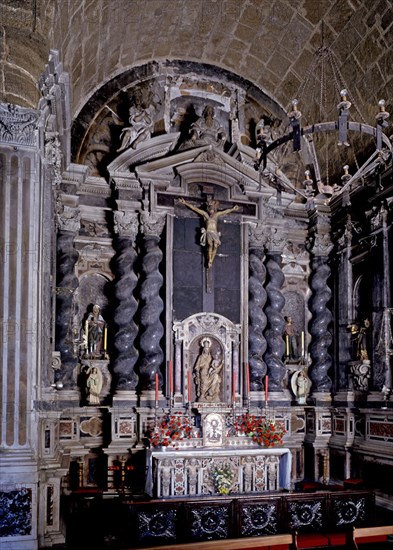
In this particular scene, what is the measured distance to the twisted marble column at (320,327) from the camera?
12.6 metres

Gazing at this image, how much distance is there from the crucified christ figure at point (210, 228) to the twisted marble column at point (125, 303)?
47.2 inches

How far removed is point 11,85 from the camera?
7.25 meters

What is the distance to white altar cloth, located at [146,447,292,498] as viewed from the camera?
33.3 feet

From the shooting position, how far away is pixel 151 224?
38.8 feet

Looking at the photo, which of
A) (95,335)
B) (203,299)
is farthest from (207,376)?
(95,335)

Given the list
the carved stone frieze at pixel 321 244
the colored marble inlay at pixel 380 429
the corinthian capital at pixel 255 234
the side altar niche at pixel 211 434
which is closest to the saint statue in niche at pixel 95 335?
the side altar niche at pixel 211 434

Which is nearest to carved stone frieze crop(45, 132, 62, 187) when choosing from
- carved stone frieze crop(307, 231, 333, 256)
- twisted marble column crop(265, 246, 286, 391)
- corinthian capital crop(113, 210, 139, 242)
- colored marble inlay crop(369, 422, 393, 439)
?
corinthian capital crop(113, 210, 139, 242)

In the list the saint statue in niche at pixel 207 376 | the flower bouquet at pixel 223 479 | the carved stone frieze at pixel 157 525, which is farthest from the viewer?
the saint statue in niche at pixel 207 376

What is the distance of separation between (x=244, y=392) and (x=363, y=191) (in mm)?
4418

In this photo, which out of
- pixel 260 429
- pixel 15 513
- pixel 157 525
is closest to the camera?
pixel 15 513

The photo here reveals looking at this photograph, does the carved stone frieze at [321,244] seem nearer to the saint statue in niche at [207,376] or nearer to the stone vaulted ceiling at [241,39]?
the stone vaulted ceiling at [241,39]

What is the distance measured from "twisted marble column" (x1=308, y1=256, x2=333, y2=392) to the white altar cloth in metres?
2.29

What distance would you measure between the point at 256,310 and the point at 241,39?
5348 mm

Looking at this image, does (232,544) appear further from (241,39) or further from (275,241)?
(241,39)
